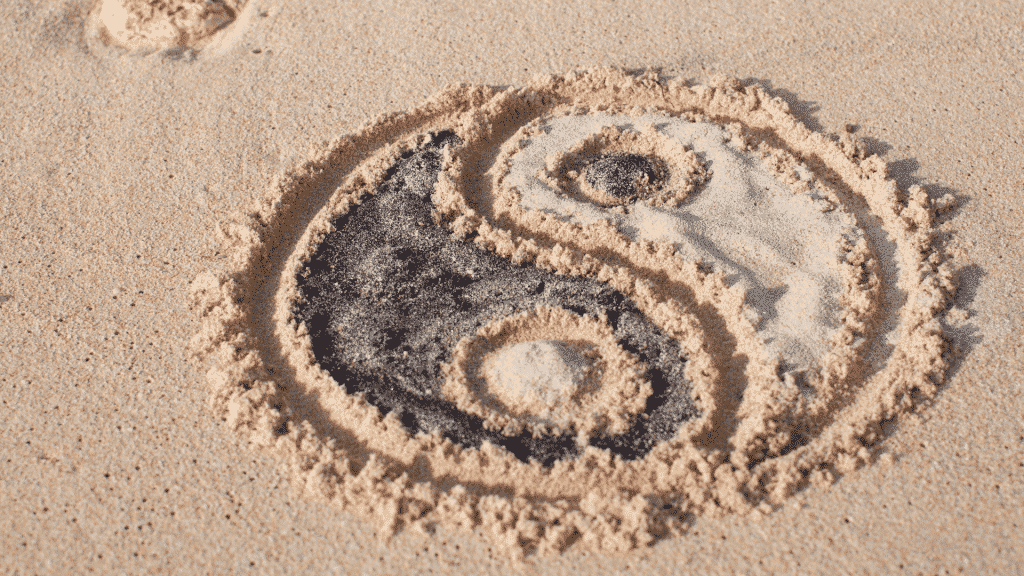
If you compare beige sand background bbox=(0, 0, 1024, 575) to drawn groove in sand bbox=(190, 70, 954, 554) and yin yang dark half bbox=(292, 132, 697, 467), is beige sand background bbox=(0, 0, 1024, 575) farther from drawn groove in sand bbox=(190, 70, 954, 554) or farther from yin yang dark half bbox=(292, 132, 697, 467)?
yin yang dark half bbox=(292, 132, 697, 467)

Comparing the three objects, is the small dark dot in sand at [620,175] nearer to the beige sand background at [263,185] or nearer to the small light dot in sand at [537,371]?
the beige sand background at [263,185]

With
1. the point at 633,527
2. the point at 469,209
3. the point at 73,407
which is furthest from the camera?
the point at 469,209

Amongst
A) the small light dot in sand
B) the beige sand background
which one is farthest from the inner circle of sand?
the beige sand background

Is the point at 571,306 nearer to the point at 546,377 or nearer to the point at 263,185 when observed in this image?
the point at 546,377

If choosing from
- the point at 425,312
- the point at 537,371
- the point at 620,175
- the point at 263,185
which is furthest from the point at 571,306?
the point at 263,185

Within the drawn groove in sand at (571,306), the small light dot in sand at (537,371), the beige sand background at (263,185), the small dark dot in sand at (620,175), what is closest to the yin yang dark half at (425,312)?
the drawn groove in sand at (571,306)

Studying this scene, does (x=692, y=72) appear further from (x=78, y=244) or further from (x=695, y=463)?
(x=78, y=244)

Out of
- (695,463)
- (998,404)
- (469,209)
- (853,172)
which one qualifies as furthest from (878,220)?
(469,209)
